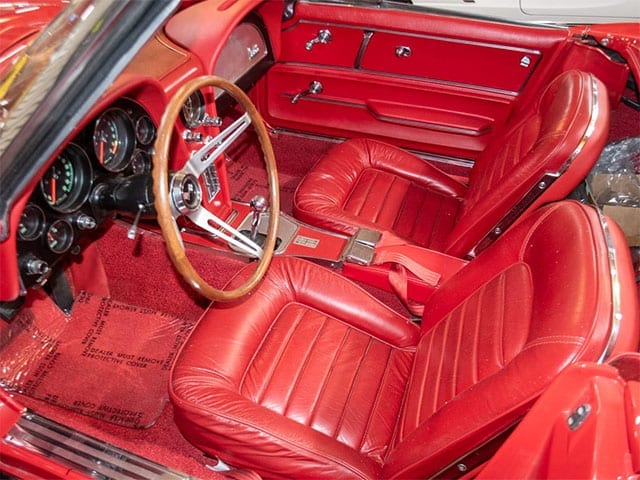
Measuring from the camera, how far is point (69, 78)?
0.94m

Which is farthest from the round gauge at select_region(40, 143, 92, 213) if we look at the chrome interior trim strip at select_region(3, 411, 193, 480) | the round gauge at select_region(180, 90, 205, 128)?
the chrome interior trim strip at select_region(3, 411, 193, 480)

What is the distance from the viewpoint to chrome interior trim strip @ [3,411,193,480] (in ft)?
4.17

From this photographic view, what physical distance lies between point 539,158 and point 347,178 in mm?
839

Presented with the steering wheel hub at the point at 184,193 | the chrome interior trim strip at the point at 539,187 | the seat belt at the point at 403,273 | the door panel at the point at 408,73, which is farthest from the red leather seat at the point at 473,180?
the steering wheel hub at the point at 184,193

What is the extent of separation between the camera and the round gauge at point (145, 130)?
1.57 metres

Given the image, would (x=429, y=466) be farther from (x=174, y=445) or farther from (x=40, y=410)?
(x=40, y=410)

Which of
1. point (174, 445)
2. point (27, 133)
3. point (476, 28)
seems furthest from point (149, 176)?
point (476, 28)

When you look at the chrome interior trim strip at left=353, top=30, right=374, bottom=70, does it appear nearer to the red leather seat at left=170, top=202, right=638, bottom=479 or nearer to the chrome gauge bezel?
the red leather seat at left=170, top=202, right=638, bottom=479

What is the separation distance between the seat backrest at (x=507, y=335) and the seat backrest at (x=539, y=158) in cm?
17

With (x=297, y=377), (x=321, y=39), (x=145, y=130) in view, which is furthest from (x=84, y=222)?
(x=321, y=39)

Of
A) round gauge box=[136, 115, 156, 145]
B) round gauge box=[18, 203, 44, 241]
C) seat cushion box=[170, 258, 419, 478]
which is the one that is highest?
round gauge box=[136, 115, 156, 145]

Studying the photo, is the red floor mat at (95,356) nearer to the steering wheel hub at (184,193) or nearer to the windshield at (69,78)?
the steering wheel hub at (184,193)

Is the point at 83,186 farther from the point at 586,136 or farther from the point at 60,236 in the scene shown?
the point at 586,136

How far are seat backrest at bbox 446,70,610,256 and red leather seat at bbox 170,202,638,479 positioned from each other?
0.56 ft
